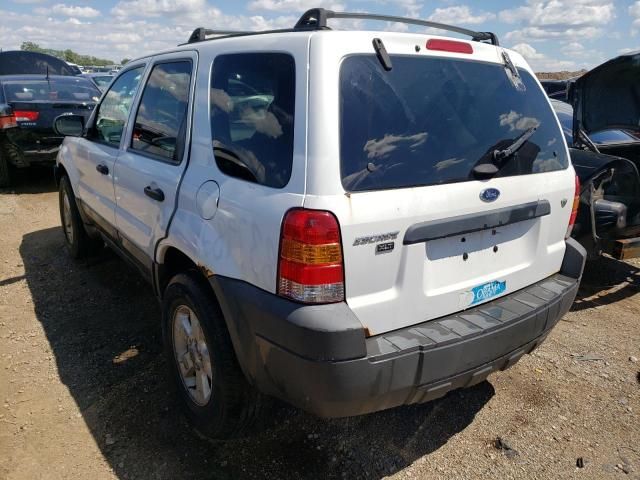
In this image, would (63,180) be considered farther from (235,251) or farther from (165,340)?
(235,251)

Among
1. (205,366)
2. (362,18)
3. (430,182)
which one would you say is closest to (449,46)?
(362,18)

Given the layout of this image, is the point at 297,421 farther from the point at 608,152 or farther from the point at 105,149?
the point at 608,152

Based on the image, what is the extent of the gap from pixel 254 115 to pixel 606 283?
406cm

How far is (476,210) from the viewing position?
89.5 inches

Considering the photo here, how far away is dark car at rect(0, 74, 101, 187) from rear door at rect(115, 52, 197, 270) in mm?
5325

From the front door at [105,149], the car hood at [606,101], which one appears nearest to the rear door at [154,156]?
the front door at [105,149]

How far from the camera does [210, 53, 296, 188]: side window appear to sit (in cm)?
207

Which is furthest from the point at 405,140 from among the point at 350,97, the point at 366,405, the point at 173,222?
the point at 173,222

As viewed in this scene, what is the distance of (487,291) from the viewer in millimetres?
2414

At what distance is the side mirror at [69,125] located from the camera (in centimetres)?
433

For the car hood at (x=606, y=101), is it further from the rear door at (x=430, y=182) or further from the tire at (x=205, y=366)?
the tire at (x=205, y=366)

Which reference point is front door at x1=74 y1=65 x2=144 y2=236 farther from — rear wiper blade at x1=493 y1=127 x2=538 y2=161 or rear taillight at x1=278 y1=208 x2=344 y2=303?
rear wiper blade at x1=493 y1=127 x2=538 y2=161

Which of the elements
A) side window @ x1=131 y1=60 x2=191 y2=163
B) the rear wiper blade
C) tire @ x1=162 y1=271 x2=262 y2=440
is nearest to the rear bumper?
tire @ x1=162 y1=271 x2=262 y2=440

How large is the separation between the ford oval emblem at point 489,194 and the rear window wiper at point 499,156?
7cm
